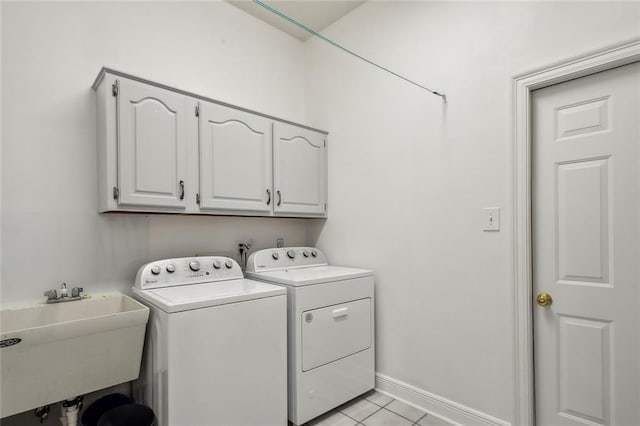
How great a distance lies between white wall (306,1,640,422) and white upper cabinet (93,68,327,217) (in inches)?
18.3

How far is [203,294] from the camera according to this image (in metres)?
1.82

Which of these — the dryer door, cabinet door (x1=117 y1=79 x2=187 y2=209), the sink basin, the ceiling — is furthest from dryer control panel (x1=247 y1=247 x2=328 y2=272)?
the ceiling

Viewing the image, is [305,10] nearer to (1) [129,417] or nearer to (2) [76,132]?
(2) [76,132]

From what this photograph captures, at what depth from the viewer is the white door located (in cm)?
160

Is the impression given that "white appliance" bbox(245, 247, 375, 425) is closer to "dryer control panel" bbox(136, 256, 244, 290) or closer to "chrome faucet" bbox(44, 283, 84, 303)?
"dryer control panel" bbox(136, 256, 244, 290)

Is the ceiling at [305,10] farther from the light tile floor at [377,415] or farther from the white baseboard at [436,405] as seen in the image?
the light tile floor at [377,415]

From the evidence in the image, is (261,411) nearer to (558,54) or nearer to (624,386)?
(624,386)

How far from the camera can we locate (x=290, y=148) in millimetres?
2658

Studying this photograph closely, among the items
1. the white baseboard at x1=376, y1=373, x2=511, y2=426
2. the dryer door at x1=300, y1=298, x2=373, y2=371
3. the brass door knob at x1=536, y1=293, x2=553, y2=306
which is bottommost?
the white baseboard at x1=376, y1=373, x2=511, y2=426

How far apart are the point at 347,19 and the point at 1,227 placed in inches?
107

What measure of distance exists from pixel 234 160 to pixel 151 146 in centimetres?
53

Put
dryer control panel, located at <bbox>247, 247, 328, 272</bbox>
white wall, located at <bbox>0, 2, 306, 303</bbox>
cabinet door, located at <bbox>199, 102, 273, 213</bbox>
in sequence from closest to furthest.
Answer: white wall, located at <bbox>0, 2, 306, 303</bbox> < cabinet door, located at <bbox>199, 102, 273, 213</bbox> < dryer control panel, located at <bbox>247, 247, 328, 272</bbox>

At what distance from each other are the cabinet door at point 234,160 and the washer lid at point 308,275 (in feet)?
1.54

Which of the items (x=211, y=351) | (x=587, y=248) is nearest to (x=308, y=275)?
(x=211, y=351)
